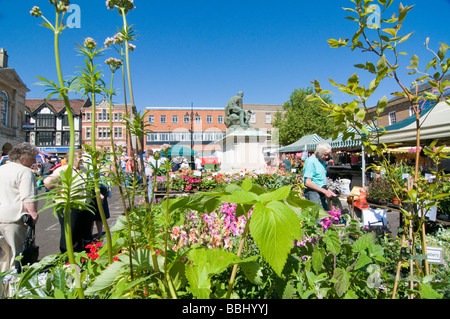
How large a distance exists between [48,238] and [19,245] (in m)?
2.63

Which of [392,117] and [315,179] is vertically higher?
[392,117]

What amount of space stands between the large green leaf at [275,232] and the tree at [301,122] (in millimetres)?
37748

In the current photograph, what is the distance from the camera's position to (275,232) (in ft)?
1.94

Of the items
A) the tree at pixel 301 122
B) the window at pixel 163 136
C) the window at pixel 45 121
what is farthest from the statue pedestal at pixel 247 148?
the window at pixel 45 121

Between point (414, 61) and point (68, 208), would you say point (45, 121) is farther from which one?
point (414, 61)

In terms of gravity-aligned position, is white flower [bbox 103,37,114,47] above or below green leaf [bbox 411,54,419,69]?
above

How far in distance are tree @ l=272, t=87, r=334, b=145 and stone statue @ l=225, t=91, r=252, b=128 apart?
76.3 ft

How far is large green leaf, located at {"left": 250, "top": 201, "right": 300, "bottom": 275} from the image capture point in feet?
1.89

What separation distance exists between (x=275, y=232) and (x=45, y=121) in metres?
64.0

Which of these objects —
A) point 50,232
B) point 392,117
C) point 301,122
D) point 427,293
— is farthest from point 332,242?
point 392,117

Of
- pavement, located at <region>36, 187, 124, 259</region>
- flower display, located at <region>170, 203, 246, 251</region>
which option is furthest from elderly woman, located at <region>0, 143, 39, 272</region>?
flower display, located at <region>170, 203, 246, 251</region>

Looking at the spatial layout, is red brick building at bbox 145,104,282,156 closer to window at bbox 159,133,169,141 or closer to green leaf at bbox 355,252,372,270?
window at bbox 159,133,169,141
